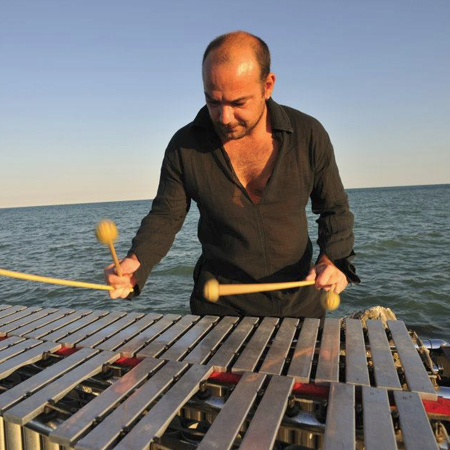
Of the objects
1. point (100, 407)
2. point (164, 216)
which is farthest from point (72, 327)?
point (100, 407)

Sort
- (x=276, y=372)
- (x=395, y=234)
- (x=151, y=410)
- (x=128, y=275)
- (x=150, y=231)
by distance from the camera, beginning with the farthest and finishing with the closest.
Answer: (x=395, y=234)
(x=150, y=231)
(x=128, y=275)
(x=276, y=372)
(x=151, y=410)

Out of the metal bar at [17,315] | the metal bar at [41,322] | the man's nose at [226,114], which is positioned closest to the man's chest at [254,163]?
the man's nose at [226,114]

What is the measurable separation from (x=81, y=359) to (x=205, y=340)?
0.67 meters

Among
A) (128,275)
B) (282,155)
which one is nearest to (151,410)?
(128,275)

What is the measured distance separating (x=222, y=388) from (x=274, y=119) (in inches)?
62.0

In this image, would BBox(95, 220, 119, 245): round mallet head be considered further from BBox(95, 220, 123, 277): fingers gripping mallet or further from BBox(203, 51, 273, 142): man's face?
BBox(203, 51, 273, 142): man's face

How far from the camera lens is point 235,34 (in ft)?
7.20

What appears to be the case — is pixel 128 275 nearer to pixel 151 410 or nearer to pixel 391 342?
pixel 151 410

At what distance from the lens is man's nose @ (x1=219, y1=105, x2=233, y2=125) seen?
2170 millimetres

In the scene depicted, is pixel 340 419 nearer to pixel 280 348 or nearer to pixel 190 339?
pixel 280 348

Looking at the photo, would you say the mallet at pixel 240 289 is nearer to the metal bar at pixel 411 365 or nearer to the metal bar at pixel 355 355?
the metal bar at pixel 355 355

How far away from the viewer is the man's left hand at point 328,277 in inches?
91.7

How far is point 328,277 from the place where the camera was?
233 centimetres

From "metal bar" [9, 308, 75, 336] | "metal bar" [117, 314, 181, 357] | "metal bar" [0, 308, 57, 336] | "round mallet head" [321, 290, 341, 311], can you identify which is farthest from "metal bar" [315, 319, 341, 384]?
"metal bar" [0, 308, 57, 336]
